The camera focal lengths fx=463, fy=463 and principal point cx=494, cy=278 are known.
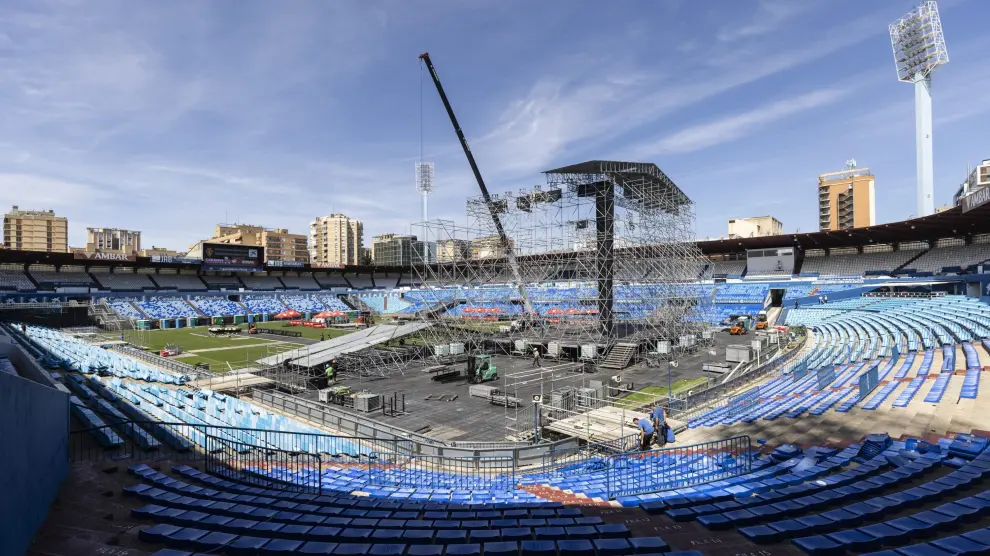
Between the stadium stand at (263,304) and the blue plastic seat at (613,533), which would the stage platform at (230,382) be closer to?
the blue plastic seat at (613,533)

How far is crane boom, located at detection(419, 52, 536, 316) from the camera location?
38.1m

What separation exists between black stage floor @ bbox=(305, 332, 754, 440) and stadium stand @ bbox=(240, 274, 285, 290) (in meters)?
51.9

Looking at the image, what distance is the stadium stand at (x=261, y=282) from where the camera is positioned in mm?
70875

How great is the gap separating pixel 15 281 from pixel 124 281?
10.1 meters

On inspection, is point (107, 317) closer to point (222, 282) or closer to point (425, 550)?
point (222, 282)

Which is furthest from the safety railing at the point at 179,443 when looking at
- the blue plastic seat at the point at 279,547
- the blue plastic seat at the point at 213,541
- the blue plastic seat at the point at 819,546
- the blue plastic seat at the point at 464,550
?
the blue plastic seat at the point at 819,546

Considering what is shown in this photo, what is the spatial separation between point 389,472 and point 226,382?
44.9 feet

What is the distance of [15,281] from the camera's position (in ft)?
172

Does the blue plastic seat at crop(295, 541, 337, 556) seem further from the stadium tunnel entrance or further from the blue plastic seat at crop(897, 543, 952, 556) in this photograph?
the stadium tunnel entrance

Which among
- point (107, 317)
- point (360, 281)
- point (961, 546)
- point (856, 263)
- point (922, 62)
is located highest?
point (922, 62)

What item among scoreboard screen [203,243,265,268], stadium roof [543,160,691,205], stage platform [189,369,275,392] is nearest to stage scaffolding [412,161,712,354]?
stadium roof [543,160,691,205]

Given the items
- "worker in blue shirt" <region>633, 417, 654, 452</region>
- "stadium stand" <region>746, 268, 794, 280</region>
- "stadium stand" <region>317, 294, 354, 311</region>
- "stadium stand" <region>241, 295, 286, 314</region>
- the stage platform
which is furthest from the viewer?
"stadium stand" <region>317, 294, 354, 311</region>

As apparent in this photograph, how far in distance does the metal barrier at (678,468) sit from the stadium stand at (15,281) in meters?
68.8

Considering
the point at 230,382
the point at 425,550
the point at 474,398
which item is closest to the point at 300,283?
the point at 230,382
